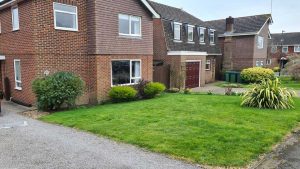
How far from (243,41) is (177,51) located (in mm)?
14726

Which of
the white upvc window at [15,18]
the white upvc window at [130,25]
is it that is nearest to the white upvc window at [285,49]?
the white upvc window at [130,25]

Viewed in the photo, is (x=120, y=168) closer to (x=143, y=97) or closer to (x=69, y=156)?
(x=69, y=156)

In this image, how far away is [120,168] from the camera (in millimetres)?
5539

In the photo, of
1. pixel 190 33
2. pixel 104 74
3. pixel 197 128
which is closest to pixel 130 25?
pixel 104 74

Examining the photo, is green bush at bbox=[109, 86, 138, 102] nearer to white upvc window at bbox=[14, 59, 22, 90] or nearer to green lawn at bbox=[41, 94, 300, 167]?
green lawn at bbox=[41, 94, 300, 167]

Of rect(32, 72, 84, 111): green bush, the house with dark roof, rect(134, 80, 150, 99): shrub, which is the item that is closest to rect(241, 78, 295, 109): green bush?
rect(134, 80, 150, 99): shrub

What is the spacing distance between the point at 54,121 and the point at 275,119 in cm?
845

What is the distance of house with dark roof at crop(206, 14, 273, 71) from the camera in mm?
31172

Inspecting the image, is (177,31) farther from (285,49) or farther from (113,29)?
(285,49)

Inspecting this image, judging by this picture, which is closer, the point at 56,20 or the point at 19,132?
the point at 19,132

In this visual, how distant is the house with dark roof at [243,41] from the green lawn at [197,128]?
2076 cm

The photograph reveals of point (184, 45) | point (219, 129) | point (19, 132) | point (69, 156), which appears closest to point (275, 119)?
point (219, 129)

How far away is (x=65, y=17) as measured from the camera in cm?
1345

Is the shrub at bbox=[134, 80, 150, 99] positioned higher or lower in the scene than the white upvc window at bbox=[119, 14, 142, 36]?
lower
